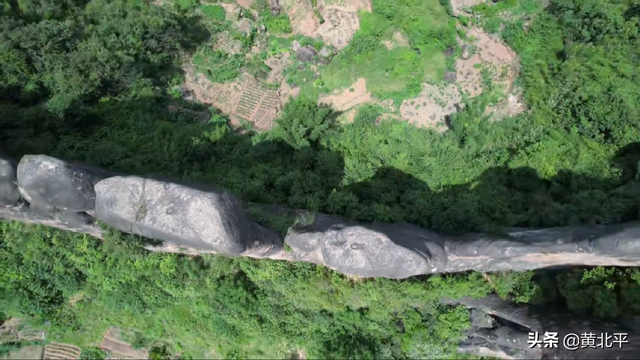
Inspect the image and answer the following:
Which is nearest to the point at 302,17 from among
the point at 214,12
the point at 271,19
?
the point at 271,19

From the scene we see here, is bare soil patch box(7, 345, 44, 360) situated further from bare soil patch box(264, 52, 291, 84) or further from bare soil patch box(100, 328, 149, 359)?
bare soil patch box(264, 52, 291, 84)

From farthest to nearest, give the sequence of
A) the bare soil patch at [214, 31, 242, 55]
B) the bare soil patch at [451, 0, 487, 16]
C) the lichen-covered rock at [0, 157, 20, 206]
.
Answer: the bare soil patch at [214, 31, 242, 55] → the bare soil patch at [451, 0, 487, 16] → the lichen-covered rock at [0, 157, 20, 206]

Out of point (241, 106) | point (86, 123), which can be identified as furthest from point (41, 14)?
point (241, 106)

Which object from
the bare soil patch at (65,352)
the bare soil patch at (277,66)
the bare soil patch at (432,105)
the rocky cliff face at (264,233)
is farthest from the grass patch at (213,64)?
the bare soil patch at (65,352)

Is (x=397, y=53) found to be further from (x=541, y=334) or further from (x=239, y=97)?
(x=541, y=334)

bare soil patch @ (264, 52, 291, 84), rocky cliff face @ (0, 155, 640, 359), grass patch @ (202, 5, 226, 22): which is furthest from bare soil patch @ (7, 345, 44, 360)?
grass patch @ (202, 5, 226, 22)

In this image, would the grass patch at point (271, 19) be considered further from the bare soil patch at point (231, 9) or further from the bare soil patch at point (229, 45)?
the bare soil patch at point (229, 45)
